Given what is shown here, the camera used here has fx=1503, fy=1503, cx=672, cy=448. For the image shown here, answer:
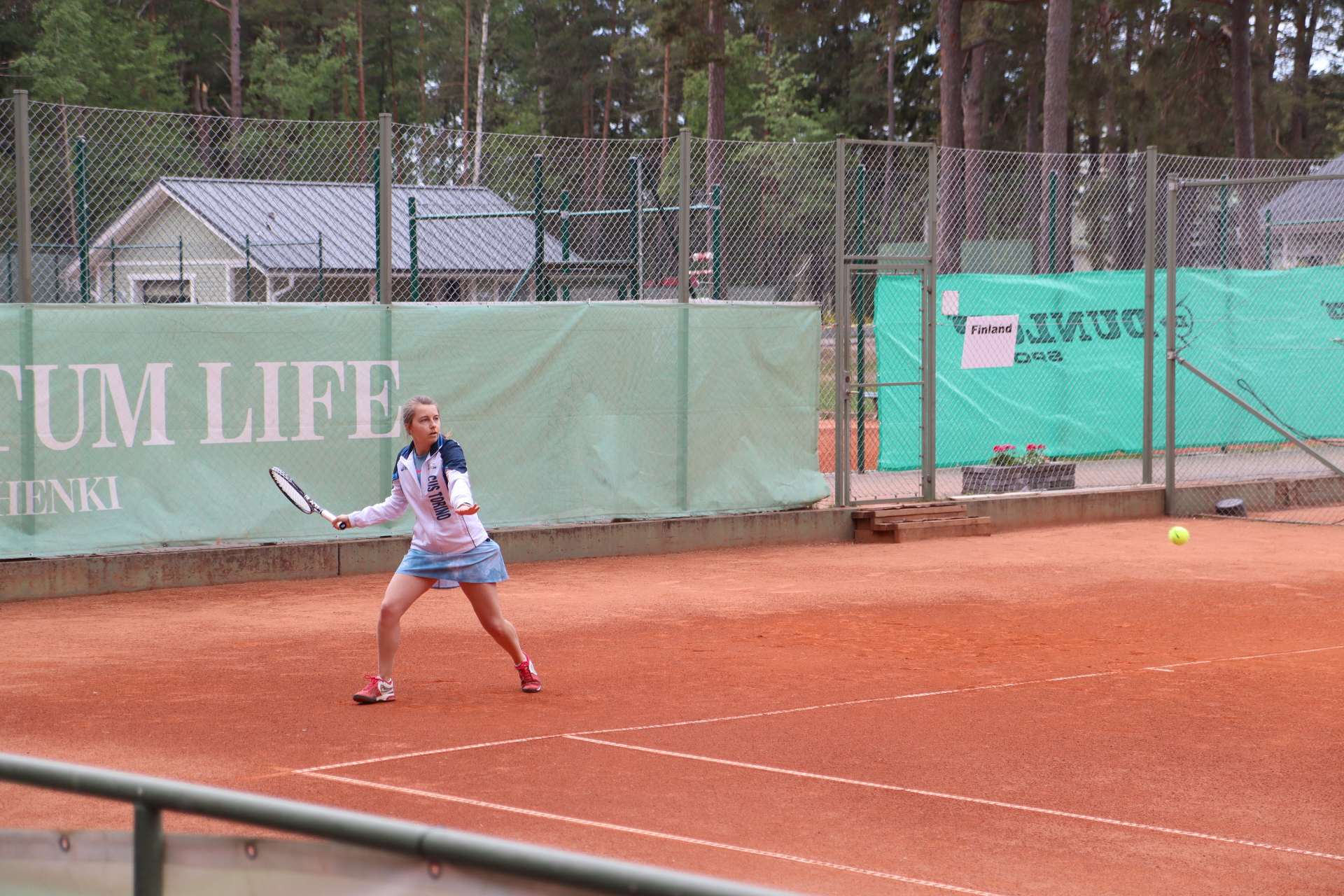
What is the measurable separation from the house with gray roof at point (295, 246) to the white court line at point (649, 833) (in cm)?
858

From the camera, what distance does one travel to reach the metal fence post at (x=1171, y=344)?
570 inches

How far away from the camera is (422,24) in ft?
190

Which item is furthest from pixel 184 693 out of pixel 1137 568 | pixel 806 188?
pixel 806 188

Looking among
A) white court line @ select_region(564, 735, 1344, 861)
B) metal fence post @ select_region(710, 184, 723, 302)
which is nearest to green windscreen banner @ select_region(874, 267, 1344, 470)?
metal fence post @ select_region(710, 184, 723, 302)

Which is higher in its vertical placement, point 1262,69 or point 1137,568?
point 1262,69

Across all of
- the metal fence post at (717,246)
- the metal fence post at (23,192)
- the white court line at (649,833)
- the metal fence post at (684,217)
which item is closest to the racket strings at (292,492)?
the white court line at (649,833)

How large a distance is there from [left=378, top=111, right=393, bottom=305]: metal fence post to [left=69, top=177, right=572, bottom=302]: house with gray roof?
91.8 inches

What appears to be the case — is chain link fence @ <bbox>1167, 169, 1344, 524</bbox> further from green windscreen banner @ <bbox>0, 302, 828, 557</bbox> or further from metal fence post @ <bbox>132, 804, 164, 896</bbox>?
metal fence post @ <bbox>132, 804, 164, 896</bbox>

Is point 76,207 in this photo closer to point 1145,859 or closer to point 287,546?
point 287,546

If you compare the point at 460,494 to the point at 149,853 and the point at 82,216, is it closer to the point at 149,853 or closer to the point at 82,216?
the point at 149,853

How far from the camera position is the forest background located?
110ft

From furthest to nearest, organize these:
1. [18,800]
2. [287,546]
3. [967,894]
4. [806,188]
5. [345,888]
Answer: [806,188] → [287,546] → [18,800] → [967,894] → [345,888]

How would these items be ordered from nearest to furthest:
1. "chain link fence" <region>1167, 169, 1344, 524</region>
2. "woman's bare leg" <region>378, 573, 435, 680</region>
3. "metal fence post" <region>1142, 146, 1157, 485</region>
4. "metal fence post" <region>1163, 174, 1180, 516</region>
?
"woman's bare leg" <region>378, 573, 435, 680</region> → "metal fence post" <region>1163, 174, 1180, 516</region> → "metal fence post" <region>1142, 146, 1157, 485</region> → "chain link fence" <region>1167, 169, 1344, 524</region>

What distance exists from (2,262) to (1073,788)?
55.2 feet
